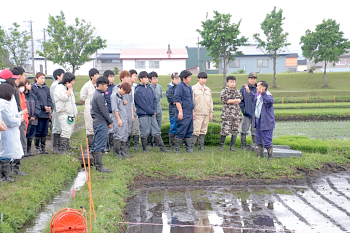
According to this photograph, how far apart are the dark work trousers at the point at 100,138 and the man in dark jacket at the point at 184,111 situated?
235cm

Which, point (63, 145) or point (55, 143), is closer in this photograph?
Result: point (63, 145)

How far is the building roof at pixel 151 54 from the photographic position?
1913 inches

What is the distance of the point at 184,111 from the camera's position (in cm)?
911

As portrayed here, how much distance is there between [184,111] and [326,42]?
34115 mm

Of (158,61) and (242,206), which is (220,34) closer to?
(158,61)

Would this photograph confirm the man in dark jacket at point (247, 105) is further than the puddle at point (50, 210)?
Yes

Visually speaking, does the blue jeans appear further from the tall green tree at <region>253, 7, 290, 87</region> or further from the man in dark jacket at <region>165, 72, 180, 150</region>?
the tall green tree at <region>253, 7, 290, 87</region>

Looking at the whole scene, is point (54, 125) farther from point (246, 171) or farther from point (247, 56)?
point (247, 56)

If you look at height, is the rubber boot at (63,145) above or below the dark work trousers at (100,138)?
below

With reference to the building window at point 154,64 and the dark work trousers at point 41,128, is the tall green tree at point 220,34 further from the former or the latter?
the dark work trousers at point 41,128

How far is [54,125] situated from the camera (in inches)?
350

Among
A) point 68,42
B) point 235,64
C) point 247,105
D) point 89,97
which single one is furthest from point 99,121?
point 235,64

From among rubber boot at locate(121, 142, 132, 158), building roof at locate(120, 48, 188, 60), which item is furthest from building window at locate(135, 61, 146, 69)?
rubber boot at locate(121, 142, 132, 158)

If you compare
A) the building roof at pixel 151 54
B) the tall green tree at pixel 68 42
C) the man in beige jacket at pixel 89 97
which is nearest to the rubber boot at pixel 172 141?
the man in beige jacket at pixel 89 97
